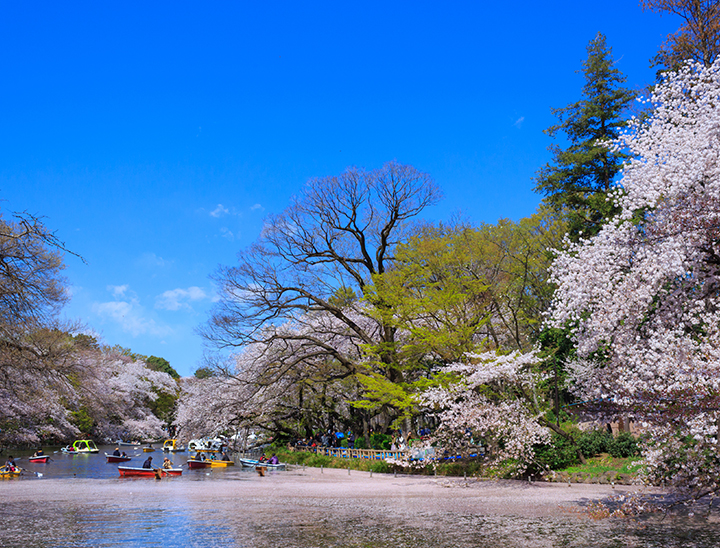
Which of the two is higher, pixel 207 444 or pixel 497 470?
pixel 497 470

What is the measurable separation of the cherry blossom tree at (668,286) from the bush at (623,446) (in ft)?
20.7

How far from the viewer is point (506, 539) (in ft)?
36.1

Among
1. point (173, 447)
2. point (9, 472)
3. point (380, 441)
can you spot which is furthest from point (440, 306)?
point (173, 447)

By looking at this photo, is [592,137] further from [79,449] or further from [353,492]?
[79,449]

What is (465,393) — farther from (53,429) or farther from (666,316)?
(53,429)

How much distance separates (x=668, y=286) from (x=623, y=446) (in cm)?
878

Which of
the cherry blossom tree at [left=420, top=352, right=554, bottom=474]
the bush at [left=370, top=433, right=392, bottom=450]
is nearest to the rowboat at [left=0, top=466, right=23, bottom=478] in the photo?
the bush at [left=370, top=433, right=392, bottom=450]

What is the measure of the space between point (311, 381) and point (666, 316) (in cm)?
2370

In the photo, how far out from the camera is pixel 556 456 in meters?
19.4

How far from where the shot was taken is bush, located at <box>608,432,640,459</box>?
1858cm

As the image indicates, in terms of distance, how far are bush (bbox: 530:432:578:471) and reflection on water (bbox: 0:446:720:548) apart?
3.96 meters

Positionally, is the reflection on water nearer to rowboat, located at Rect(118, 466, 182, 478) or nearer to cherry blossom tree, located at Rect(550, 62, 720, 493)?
cherry blossom tree, located at Rect(550, 62, 720, 493)

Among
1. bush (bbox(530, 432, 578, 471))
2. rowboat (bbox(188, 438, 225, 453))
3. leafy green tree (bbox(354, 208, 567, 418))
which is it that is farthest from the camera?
rowboat (bbox(188, 438, 225, 453))

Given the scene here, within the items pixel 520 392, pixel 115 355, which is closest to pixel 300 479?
pixel 520 392
